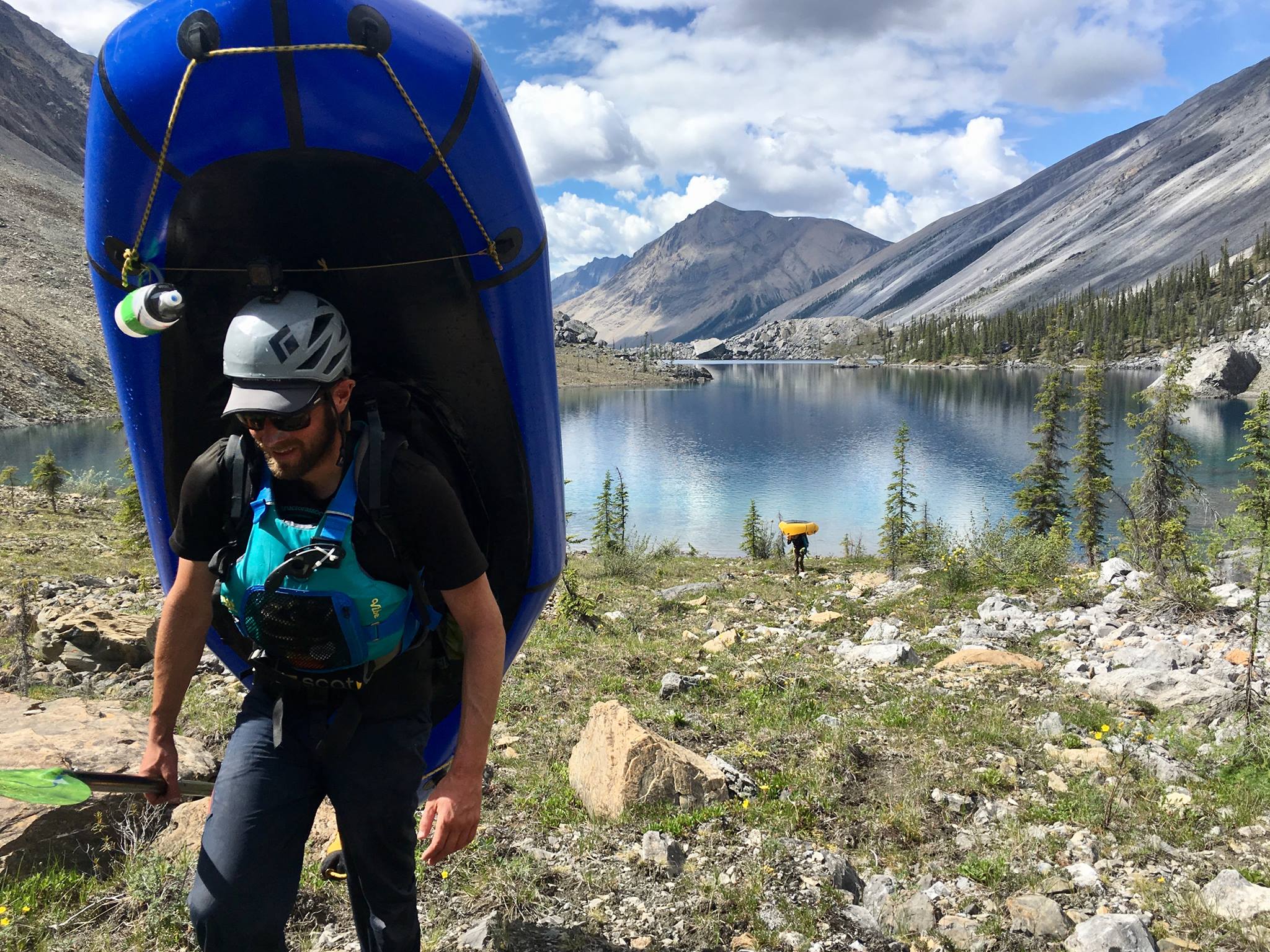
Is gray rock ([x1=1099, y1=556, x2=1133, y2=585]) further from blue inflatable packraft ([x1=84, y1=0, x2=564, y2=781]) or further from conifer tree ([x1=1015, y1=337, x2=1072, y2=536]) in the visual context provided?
conifer tree ([x1=1015, y1=337, x2=1072, y2=536])

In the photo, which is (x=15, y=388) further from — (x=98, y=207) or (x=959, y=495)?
(x=98, y=207)

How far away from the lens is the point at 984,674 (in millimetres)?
7516

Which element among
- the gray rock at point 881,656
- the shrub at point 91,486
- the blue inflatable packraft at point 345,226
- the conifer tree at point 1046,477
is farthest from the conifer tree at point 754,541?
A: the shrub at point 91,486

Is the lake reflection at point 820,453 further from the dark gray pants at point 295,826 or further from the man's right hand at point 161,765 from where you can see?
the dark gray pants at point 295,826

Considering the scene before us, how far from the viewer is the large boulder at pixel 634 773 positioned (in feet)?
15.1

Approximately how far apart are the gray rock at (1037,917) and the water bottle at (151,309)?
15.1 feet

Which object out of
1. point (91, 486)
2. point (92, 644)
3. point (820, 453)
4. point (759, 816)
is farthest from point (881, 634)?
point (820, 453)

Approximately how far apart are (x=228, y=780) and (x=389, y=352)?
1.94m

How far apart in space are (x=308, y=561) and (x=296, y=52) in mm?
1918

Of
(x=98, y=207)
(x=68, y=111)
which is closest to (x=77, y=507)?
(x=98, y=207)

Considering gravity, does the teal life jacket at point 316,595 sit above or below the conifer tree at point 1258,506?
above

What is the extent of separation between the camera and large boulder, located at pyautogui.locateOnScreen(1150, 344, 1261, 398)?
267 ft

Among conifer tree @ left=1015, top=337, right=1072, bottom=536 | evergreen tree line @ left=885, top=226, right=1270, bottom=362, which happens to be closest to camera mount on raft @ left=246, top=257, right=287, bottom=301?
conifer tree @ left=1015, top=337, right=1072, bottom=536

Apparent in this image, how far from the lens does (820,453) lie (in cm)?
5200
